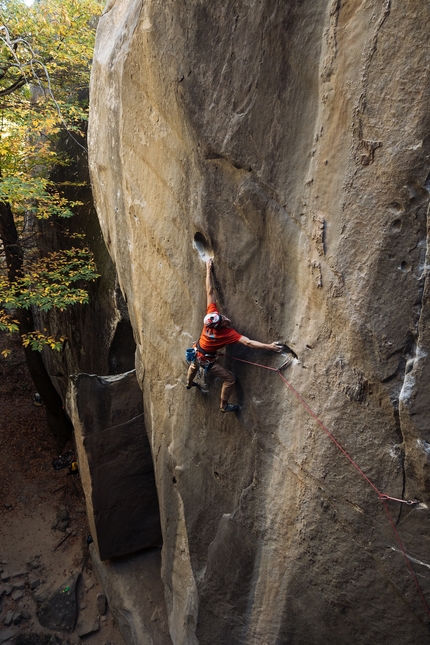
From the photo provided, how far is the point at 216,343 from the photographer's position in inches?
199

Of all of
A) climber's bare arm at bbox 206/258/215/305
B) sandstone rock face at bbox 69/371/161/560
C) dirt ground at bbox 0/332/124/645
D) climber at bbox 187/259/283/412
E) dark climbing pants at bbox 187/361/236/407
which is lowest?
dirt ground at bbox 0/332/124/645

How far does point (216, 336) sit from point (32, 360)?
853 centimetres

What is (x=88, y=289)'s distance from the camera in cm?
1081

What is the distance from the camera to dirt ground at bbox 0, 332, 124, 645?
919cm

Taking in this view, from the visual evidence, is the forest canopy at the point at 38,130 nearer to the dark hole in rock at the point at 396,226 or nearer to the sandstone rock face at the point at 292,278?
the sandstone rock face at the point at 292,278

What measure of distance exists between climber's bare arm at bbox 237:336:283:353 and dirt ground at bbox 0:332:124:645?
7.10 m

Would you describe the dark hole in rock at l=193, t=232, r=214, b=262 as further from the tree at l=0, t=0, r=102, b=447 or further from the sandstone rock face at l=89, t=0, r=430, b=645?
the tree at l=0, t=0, r=102, b=447

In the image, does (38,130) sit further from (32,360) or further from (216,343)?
(216,343)

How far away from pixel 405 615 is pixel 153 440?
4.00 m

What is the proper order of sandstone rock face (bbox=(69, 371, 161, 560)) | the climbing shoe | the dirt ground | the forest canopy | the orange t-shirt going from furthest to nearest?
the forest canopy → the dirt ground → sandstone rock face (bbox=(69, 371, 161, 560)) → the climbing shoe → the orange t-shirt

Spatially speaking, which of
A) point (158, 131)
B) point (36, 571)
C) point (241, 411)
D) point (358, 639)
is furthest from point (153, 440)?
point (36, 571)

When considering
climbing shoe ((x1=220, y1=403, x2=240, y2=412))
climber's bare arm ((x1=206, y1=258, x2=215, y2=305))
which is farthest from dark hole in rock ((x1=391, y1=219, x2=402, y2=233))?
climbing shoe ((x1=220, y1=403, x2=240, y2=412))

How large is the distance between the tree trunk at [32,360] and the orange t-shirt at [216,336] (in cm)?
678

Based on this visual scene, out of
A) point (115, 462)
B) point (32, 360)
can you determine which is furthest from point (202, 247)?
point (32, 360)
